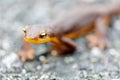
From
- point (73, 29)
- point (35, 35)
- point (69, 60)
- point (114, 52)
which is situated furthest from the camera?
point (73, 29)

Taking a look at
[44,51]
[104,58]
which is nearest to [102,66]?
[104,58]

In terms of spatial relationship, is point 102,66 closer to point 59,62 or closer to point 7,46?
point 59,62

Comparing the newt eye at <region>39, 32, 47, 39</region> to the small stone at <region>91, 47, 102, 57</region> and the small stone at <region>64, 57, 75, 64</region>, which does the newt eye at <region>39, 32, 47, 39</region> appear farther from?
the small stone at <region>91, 47, 102, 57</region>

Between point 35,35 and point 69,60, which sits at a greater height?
point 35,35

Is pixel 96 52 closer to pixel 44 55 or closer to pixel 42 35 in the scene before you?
pixel 44 55

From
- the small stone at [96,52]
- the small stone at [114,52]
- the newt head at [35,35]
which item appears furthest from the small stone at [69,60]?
the small stone at [114,52]

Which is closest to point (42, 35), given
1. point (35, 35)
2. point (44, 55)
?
point (35, 35)

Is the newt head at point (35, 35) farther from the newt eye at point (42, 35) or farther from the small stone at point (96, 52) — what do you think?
the small stone at point (96, 52)
